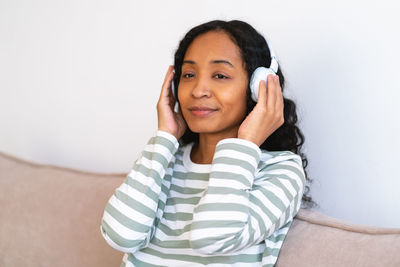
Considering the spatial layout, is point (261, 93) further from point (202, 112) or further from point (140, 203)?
point (140, 203)

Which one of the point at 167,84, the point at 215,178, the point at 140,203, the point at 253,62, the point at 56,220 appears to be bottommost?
the point at 56,220

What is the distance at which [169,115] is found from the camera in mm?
1192

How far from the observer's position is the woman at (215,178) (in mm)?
930

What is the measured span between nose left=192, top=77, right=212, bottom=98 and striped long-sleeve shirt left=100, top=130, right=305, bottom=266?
0.46ft

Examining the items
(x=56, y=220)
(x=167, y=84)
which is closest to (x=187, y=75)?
(x=167, y=84)

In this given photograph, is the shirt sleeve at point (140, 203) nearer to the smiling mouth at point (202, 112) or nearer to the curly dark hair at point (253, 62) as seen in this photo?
the smiling mouth at point (202, 112)

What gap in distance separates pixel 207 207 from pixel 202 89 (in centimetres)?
30

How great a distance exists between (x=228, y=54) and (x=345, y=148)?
0.46 metres

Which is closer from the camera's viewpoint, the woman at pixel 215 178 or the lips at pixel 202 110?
the woman at pixel 215 178

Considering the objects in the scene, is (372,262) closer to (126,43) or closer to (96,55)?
(126,43)

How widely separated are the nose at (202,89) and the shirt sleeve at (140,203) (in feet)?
0.47

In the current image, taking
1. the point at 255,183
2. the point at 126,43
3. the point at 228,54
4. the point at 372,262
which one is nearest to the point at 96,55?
the point at 126,43

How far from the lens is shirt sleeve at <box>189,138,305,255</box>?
0.91 m

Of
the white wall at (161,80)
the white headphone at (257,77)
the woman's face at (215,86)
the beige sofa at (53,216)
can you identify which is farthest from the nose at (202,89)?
the beige sofa at (53,216)
